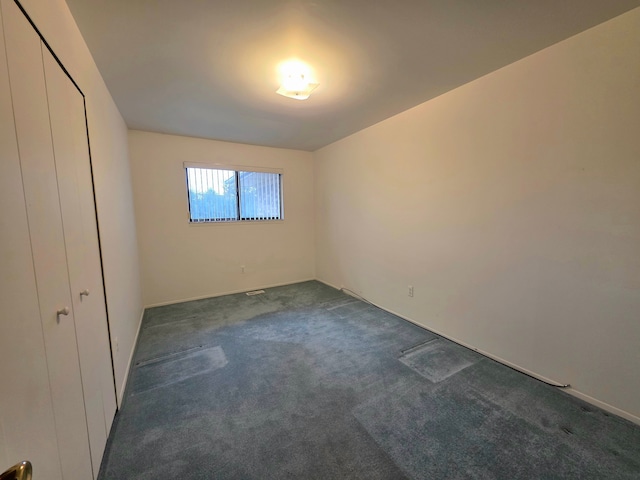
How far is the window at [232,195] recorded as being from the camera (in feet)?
13.0

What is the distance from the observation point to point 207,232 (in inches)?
160

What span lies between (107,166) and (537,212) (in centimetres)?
338

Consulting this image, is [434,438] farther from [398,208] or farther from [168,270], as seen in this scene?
[168,270]

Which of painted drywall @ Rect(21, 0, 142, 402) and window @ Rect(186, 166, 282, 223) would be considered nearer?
painted drywall @ Rect(21, 0, 142, 402)

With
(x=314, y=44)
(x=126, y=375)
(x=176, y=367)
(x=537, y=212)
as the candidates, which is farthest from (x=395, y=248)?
(x=126, y=375)

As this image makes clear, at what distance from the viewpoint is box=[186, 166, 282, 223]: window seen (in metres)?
3.96

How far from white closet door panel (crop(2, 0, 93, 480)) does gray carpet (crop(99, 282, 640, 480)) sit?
0.54 m

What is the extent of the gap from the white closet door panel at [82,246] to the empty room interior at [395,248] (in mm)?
Answer: 20

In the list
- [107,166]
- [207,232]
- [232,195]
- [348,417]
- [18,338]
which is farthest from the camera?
[232,195]

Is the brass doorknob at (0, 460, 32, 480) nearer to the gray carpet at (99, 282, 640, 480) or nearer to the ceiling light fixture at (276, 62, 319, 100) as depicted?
the gray carpet at (99, 282, 640, 480)

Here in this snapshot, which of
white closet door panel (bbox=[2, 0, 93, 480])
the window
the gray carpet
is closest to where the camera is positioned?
white closet door panel (bbox=[2, 0, 93, 480])

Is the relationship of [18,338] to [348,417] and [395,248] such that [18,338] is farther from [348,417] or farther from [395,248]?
[395,248]

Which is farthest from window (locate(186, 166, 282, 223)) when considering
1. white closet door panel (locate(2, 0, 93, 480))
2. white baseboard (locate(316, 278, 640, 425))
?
white baseboard (locate(316, 278, 640, 425))

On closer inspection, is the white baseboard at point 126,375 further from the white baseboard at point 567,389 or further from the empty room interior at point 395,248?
the white baseboard at point 567,389
